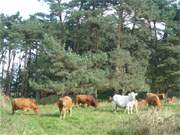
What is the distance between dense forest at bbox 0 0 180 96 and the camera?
40.5 metres

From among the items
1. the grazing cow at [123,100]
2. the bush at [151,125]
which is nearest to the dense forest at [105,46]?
the grazing cow at [123,100]

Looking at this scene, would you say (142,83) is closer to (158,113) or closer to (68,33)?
(68,33)

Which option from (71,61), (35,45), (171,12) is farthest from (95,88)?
(35,45)

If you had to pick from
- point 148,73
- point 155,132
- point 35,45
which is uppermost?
point 35,45

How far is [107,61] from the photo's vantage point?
44.0 metres

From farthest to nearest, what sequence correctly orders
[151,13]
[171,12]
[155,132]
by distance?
1. [171,12]
2. [151,13]
3. [155,132]

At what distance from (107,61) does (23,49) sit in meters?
15.3

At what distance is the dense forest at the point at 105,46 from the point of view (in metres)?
40.5

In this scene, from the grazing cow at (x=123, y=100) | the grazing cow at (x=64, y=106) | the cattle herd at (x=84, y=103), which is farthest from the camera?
the grazing cow at (x=123, y=100)

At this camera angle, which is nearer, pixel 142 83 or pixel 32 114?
pixel 32 114

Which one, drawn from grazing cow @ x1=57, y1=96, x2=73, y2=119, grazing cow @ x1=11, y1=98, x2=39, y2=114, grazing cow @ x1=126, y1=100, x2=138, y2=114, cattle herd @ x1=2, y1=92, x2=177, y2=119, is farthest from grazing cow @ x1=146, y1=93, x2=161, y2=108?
grazing cow @ x1=11, y1=98, x2=39, y2=114

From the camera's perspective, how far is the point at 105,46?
46281mm

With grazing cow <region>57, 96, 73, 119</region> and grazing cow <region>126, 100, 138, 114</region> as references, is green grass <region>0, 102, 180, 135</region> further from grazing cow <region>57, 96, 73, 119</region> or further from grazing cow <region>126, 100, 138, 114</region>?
grazing cow <region>126, 100, 138, 114</region>

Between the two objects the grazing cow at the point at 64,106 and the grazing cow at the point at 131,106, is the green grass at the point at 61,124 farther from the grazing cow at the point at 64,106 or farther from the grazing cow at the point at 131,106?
the grazing cow at the point at 131,106
